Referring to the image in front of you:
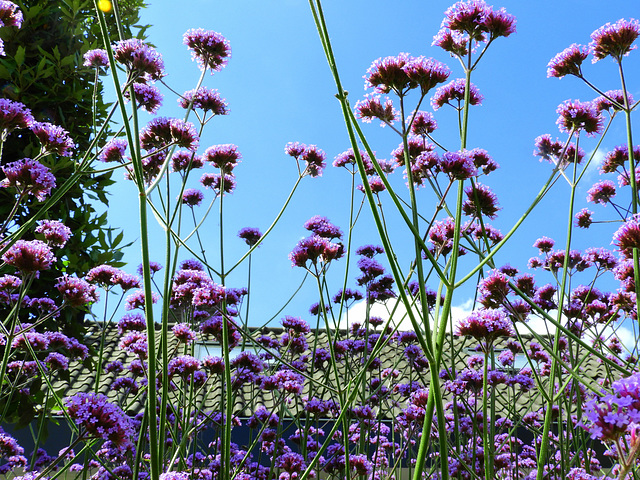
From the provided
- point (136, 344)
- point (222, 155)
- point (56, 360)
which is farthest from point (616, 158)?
point (56, 360)

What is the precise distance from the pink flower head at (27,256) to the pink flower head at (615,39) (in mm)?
3201

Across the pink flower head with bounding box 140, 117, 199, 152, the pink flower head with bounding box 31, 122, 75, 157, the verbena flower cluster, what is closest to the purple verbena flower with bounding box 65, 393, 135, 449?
the verbena flower cluster

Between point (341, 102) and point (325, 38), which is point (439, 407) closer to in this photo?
point (341, 102)

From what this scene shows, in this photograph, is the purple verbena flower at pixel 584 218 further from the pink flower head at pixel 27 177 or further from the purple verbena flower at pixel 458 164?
the pink flower head at pixel 27 177

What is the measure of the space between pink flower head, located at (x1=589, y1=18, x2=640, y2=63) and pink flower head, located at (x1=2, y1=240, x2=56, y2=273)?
3201 millimetres

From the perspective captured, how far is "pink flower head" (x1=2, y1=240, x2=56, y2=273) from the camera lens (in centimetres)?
216

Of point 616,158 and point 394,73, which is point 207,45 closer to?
point 394,73

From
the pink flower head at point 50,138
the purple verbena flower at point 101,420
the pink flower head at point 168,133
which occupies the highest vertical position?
the pink flower head at point 168,133

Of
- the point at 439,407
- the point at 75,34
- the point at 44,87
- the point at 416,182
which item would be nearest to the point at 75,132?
the point at 44,87

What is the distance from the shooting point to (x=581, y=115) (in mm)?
2842

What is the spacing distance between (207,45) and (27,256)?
1579 millimetres

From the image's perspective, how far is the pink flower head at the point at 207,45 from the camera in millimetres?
2854

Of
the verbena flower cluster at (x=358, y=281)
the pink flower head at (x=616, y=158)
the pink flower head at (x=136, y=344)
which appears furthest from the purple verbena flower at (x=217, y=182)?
the pink flower head at (x=616, y=158)

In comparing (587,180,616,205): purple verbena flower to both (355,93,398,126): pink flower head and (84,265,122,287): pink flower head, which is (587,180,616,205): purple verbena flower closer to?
(355,93,398,126): pink flower head
